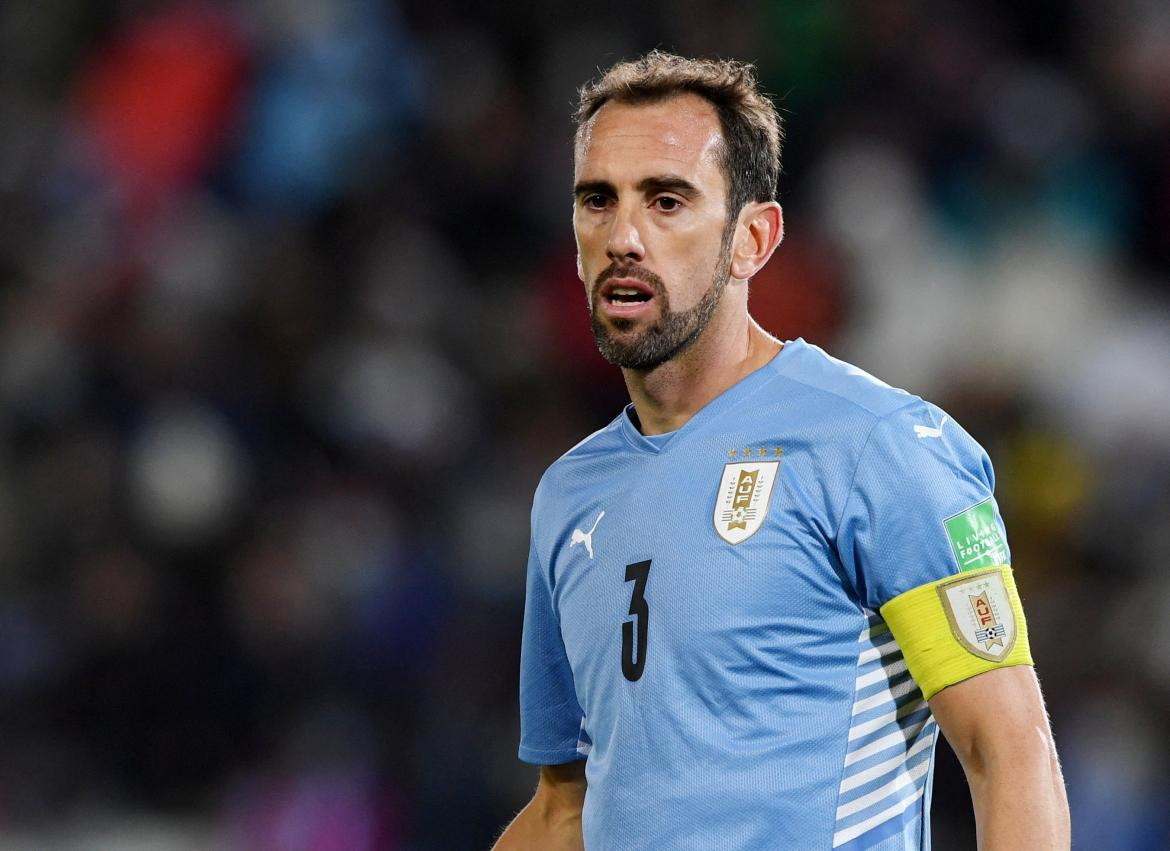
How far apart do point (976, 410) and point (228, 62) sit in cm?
396

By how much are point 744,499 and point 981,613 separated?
411mm

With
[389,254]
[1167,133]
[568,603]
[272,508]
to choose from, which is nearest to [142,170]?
[389,254]

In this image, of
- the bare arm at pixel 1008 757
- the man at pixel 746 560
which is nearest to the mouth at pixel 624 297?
the man at pixel 746 560

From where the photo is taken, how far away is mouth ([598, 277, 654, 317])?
2.79 m

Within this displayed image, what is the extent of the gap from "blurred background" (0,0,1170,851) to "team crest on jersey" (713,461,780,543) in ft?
10.8

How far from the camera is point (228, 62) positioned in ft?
26.1

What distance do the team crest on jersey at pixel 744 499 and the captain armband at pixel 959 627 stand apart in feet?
0.82

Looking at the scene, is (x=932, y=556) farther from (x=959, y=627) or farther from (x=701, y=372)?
(x=701, y=372)

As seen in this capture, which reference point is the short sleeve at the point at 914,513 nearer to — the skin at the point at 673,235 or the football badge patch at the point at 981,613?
the football badge patch at the point at 981,613

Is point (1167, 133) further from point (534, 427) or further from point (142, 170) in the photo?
point (142, 170)

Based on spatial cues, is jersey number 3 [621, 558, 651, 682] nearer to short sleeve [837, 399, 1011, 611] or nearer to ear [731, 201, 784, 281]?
short sleeve [837, 399, 1011, 611]

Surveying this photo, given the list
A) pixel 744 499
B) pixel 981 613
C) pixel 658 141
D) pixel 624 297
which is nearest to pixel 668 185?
pixel 658 141

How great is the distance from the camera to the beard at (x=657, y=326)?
9.16ft

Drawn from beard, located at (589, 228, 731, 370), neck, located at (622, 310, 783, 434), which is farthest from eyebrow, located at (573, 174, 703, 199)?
neck, located at (622, 310, 783, 434)
